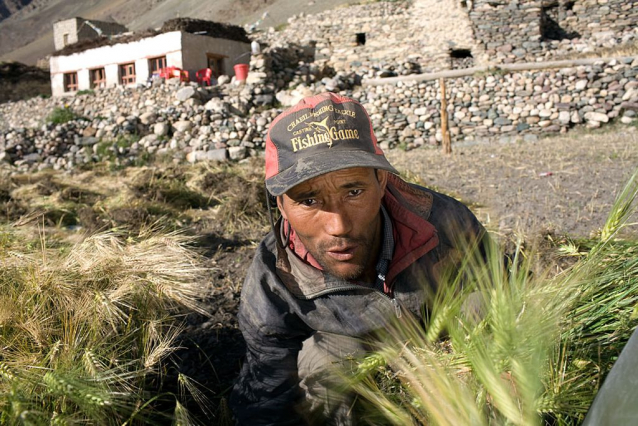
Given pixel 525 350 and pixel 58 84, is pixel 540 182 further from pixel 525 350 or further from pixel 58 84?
pixel 58 84

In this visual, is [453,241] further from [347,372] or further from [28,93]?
[28,93]

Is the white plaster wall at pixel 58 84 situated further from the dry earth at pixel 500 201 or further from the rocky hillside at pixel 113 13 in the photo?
the dry earth at pixel 500 201

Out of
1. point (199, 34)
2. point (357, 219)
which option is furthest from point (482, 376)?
point (199, 34)

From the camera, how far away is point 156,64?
19.3 metres

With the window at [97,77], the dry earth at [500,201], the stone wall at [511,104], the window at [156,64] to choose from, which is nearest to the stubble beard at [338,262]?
the dry earth at [500,201]

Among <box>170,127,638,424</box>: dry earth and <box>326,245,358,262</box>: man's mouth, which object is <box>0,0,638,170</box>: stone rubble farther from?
<box>326,245,358,262</box>: man's mouth

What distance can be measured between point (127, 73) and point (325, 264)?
21.6 meters

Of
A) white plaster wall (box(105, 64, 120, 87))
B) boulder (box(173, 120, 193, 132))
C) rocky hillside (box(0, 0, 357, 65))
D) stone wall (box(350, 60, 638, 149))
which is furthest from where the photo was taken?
rocky hillside (box(0, 0, 357, 65))

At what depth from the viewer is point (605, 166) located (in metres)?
5.46

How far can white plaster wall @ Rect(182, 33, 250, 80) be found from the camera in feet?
59.2

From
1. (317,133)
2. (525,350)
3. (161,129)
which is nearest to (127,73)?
(161,129)

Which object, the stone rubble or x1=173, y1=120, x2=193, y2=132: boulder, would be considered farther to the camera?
x1=173, y1=120, x2=193, y2=132: boulder

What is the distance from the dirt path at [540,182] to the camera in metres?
3.69

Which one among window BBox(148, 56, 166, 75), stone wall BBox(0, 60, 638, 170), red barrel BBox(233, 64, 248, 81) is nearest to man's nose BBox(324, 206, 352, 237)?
stone wall BBox(0, 60, 638, 170)
